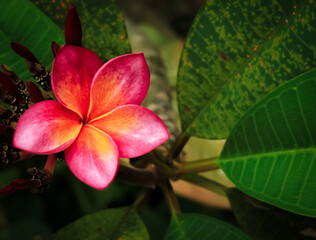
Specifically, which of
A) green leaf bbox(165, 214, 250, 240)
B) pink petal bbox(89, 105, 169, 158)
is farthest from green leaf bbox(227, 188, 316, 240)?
pink petal bbox(89, 105, 169, 158)

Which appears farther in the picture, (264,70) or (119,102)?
(264,70)

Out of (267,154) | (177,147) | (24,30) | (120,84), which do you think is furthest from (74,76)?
(177,147)

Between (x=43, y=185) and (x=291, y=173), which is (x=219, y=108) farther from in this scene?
(x=43, y=185)

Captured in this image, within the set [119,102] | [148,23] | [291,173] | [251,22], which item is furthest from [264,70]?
[148,23]

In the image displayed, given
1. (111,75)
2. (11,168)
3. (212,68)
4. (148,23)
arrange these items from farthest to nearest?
(148,23) < (11,168) < (212,68) < (111,75)

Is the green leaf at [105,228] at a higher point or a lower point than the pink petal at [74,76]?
lower

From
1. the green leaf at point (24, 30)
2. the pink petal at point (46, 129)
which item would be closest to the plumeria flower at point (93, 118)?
the pink petal at point (46, 129)

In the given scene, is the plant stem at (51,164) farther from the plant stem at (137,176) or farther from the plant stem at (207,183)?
the plant stem at (207,183)
